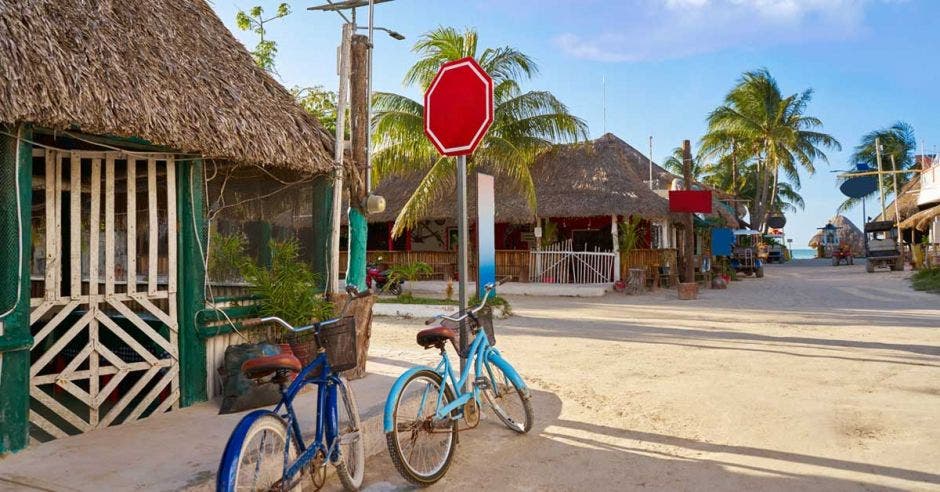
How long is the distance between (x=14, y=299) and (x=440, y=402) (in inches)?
98.4

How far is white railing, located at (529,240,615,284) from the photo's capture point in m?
18.3

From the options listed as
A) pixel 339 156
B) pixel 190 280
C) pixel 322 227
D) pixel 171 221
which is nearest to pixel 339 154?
pixel 339 156

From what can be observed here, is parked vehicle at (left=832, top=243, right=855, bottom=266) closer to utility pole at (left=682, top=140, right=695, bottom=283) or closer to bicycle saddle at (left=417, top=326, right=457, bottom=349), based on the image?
utility pole at (left=682, top=140, right=695, bottom=283)

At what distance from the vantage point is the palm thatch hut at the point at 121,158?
12.1 ft

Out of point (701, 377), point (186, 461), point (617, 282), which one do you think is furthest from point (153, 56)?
point (617, 282)

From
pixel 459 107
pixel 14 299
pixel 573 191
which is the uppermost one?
pixel 573 191

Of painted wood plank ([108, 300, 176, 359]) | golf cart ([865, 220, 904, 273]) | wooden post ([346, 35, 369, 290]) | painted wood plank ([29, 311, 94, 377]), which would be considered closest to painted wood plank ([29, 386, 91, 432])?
painted wood plank ([29, 311, 94, 377])

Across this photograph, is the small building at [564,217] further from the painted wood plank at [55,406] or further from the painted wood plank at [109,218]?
the painted wood plank at [55,406]

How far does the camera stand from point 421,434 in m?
3.78

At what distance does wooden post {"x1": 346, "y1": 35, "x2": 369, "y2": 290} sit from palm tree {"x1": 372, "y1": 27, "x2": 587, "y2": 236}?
37.3 feet

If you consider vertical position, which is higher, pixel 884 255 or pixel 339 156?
pixel 339 156

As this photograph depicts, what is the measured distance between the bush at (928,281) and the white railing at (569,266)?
26.7 feet

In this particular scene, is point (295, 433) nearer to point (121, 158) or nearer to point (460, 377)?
point (460, 377)

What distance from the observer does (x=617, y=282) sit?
18.0 meters
